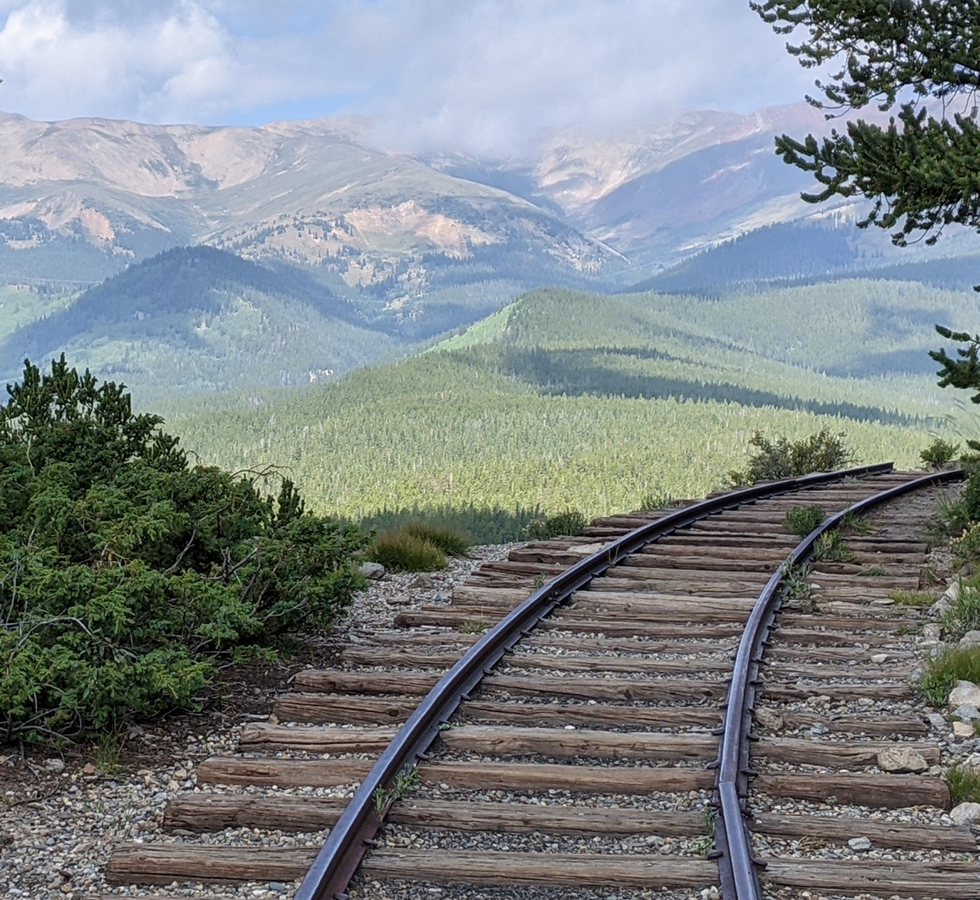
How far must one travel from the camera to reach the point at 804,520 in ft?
34.6

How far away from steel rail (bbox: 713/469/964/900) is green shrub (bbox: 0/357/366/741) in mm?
2560

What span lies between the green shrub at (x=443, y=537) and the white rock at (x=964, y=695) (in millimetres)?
6900

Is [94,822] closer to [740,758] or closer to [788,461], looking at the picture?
[740,758]

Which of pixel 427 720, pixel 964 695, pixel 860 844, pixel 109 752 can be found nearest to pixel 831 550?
pixel 964 695

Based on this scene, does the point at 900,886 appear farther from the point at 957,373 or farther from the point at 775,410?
the point at 775,410

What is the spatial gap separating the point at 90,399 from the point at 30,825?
4885mm

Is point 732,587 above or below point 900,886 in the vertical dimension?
above

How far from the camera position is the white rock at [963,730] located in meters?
5.21

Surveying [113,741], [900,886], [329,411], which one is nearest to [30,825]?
[113,741]

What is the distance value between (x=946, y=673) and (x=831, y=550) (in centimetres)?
365

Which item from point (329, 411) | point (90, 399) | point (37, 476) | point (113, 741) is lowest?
point (113, 741)

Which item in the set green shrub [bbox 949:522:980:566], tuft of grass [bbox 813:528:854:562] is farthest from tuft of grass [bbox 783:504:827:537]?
green shrub [bbox 949:522:980:566]

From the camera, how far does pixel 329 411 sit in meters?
164

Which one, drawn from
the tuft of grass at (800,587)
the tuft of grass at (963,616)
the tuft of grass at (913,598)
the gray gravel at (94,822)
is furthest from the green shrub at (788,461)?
the gray gravel at (94,822)
